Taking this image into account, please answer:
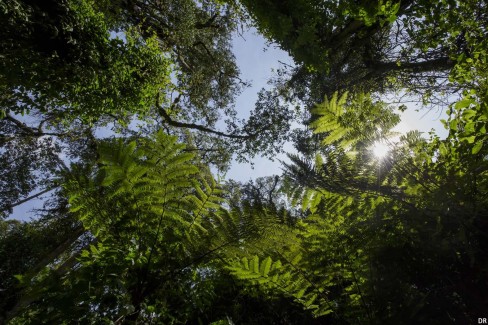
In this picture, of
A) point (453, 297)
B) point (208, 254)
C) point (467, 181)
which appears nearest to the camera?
point (453, 297)

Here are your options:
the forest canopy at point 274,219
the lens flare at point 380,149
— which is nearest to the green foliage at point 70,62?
the forest canopy at point 274,219

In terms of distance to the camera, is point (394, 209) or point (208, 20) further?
point (208, 20)

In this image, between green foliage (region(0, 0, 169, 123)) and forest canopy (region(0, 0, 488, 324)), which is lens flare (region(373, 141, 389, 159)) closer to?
forest canopy (region(0, 0, 488, 324))

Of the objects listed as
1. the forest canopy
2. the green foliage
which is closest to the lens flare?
the forest canopy

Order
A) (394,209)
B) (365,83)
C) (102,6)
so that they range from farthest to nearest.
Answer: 1. (365,83)
2. (102,6)
3. (394,209)

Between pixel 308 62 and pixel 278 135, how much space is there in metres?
6.55

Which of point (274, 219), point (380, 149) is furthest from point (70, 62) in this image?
point (380, 149)

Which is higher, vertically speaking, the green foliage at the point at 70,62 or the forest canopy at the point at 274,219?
the green foliage at the point at 70,62

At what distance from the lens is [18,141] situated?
12.1 meters

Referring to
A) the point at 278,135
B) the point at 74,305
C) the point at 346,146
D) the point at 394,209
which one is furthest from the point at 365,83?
the point at 74,305

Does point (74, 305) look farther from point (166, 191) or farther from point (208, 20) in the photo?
point (208, 20)

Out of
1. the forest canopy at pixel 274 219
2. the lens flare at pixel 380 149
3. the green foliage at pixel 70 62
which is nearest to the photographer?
the forest canopy at pixel 274 219

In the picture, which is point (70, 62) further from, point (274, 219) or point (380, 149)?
point (380, 149)

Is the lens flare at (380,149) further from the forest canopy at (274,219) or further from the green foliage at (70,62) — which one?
the green foliage at (70,62)
